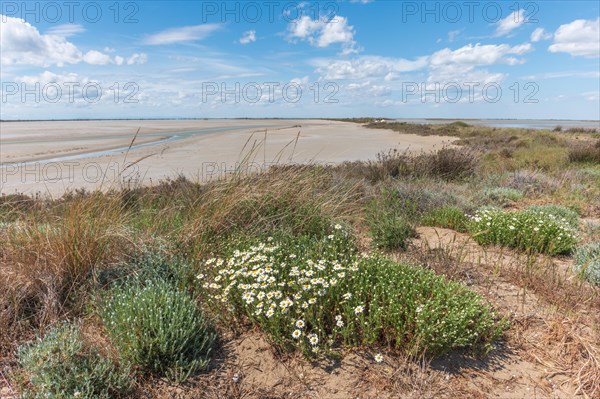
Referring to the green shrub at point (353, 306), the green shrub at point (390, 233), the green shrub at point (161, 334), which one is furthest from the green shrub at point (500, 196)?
the green shrub at point (161, 334)

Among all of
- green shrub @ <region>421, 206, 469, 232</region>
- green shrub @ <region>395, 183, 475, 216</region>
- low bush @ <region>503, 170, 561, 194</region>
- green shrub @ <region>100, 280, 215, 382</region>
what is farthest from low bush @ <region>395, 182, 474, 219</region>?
green shrub @ <region>100, 280, 215, 382</region>

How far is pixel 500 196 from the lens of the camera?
8133 mm

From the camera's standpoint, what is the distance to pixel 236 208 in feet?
16.1

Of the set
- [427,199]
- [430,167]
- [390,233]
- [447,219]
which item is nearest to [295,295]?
[390,233]

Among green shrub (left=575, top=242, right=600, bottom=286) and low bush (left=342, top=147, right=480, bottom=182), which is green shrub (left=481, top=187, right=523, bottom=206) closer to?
low bush (left=342, top=147, right=480, bottom=182)

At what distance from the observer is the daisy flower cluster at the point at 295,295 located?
2.90 metres

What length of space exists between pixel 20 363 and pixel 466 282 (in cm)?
386

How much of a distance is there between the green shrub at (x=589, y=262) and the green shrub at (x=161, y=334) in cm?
360

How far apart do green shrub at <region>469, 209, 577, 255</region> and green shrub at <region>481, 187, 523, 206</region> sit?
2659 mm

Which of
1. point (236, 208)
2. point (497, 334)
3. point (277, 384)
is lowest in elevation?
point (277, 384)

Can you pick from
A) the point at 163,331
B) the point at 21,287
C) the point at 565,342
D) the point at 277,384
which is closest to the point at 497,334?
the point at 565,342

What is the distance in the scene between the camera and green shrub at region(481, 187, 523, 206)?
7992mm

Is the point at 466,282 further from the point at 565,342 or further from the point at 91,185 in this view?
the point at 91,185

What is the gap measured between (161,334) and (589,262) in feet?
12.8
